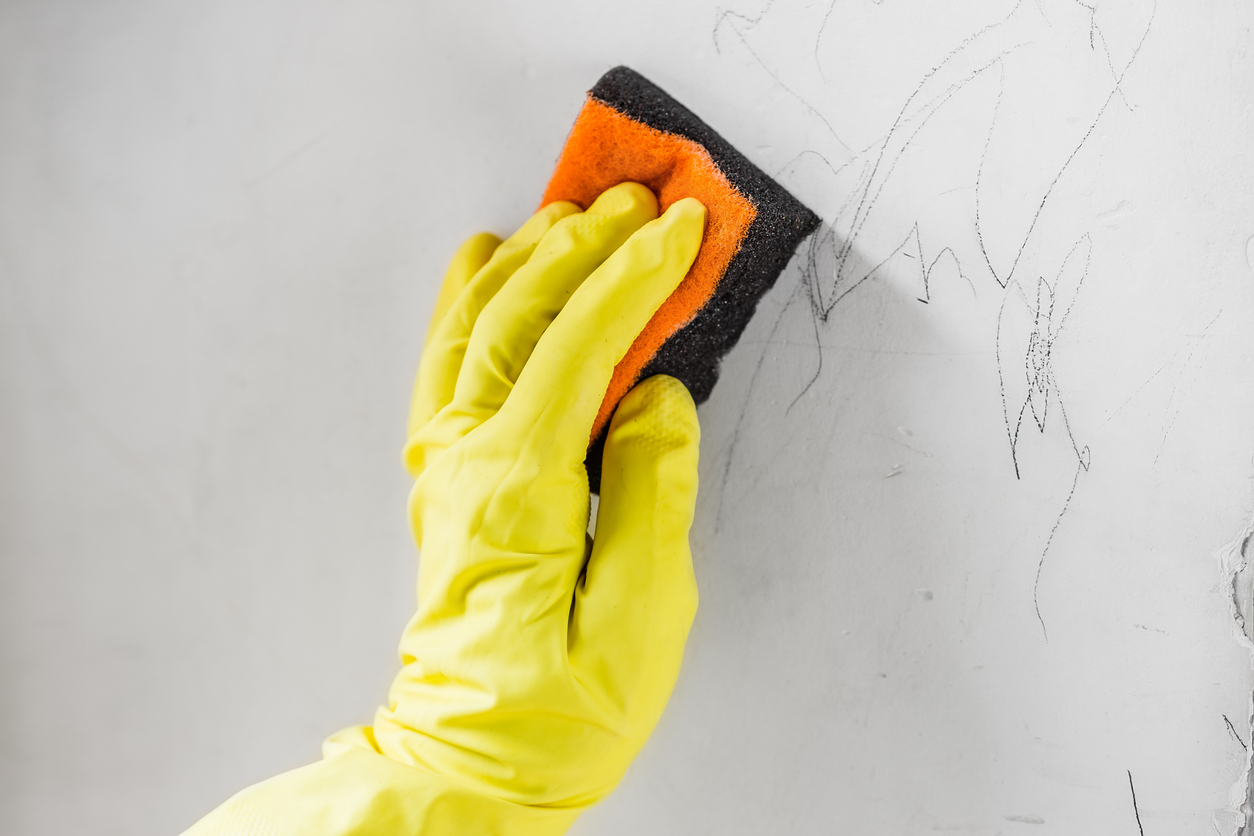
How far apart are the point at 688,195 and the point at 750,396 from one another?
0.23m

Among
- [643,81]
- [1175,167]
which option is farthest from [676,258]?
[1175,167]

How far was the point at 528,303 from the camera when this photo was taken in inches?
30.4

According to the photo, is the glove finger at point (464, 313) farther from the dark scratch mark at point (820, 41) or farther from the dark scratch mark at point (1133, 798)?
the dark scratch mark at point (1133, 798)

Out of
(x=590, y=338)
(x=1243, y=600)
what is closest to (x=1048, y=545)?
(x=1243, y=600)

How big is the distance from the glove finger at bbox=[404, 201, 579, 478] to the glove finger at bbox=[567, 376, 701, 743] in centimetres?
20

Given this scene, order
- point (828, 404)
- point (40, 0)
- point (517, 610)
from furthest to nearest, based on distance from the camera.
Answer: point (40, 0), point (828, 404), point (517, 610)

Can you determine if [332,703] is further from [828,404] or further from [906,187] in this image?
[906,187]

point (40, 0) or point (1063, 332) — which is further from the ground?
point (40, 0)

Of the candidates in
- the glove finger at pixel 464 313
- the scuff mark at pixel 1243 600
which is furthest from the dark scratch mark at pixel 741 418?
the scuff mark at pixel 1243 600

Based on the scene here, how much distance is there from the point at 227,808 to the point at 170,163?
0.75 m

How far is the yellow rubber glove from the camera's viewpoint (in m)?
0.67

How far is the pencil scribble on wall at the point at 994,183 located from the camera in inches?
28.5

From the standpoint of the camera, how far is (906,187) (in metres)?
0.77

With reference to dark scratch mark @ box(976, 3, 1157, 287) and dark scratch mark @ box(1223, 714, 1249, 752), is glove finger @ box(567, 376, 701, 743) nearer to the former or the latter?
dark scratch mark @ box(976, 3, 1157, 287)
